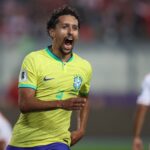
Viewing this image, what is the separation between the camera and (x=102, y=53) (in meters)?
16.6

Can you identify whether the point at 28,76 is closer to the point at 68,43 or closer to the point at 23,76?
the point at 23,76

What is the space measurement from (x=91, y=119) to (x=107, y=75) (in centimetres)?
112

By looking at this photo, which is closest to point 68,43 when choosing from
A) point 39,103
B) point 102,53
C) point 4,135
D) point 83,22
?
point 39,103

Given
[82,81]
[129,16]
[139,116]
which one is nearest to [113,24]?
[129,16]

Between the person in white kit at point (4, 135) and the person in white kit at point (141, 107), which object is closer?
the person in white kit at point (141, 107)

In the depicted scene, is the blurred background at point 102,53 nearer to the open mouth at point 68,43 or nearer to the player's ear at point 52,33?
the player's ear at point 52,33

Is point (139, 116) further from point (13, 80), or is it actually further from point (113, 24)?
point (113, 24)

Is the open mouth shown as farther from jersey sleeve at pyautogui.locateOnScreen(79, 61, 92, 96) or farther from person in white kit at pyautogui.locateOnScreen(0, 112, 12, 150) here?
person in white kit at pyautogui.locateOnScreen(0, 112, 12, 150)

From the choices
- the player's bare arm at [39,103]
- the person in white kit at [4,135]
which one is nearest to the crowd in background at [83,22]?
the person in white kit at [4,135]

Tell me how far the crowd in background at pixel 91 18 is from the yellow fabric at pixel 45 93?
396 inches

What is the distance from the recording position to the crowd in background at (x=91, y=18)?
17.4 m

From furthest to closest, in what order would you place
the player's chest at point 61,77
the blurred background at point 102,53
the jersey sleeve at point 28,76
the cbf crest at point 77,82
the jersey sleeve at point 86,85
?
1. the blurred background at point 102,53
2. the jersey sleeve at point 86,85
3. the cbf crest at point 77,82
4. the player's chest at point 61,77
5. the jersey sleeve at point 28,76

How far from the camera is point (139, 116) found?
863 centimetres

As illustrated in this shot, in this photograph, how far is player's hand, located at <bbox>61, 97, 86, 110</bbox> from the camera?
631 cm
